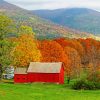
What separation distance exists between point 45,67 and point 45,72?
4.47ft

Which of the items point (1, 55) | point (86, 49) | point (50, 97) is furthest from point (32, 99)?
point (86, 49)

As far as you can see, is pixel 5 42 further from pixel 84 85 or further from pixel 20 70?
pixel 20 70

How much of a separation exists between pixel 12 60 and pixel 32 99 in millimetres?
32654

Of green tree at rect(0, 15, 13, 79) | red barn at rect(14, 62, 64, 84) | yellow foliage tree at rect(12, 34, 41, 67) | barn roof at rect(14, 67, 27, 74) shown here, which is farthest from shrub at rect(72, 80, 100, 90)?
yellow foliage tree at rect(12, 34, 41, 67)

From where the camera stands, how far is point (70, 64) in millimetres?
109125

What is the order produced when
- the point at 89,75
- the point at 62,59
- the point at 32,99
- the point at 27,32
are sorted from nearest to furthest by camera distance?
the point at 32,99 < the point at 89,75 < the point at 27,32 < the point at 62,59

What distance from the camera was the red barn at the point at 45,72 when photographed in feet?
328

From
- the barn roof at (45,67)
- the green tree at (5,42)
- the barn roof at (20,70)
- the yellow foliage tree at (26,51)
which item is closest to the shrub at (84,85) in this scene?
the green tree at (5,42)

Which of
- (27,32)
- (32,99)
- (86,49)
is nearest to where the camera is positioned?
(32,99)

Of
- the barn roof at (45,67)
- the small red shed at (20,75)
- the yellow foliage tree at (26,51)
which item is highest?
the yellow foliage tree at (26,51)

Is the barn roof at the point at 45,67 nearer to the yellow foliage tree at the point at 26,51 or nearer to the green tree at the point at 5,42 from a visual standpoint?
the yellow foliage tree at the point at 26,51

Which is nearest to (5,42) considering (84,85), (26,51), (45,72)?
(45,72)

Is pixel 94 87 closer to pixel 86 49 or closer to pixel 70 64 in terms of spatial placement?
pixel 70 64

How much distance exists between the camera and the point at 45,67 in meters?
101
